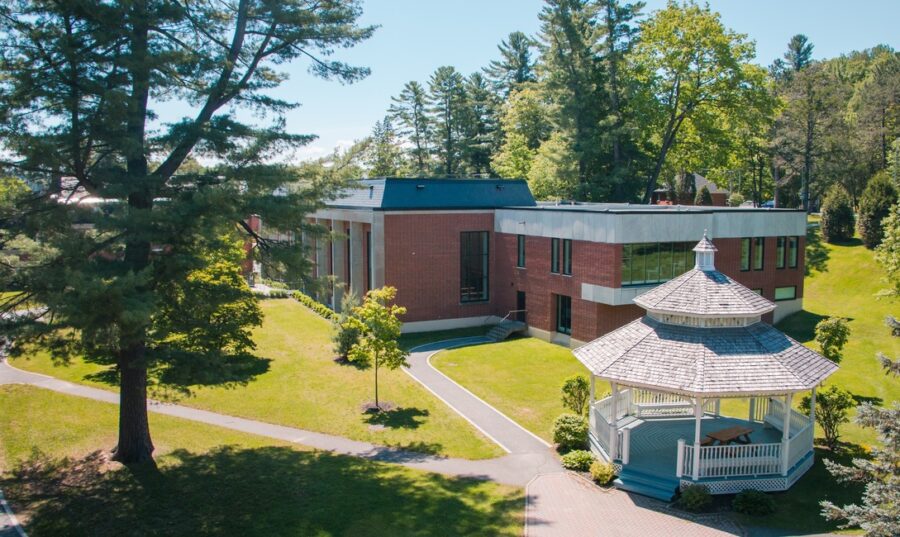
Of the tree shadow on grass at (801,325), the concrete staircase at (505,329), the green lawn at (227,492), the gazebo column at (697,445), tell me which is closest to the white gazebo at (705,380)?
the gazebo column at (697,445)

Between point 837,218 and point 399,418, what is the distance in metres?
38.2

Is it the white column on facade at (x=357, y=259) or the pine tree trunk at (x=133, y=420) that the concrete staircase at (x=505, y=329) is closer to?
the white column on facade at (x=357, y=259)

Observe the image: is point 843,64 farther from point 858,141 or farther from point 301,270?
point 301,270

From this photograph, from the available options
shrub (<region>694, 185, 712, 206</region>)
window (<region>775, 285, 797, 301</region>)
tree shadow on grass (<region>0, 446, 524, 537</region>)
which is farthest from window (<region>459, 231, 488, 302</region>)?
shrub (<region>694, 185, 712, 206</region>)

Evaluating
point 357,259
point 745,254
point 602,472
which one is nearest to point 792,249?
point 745,254

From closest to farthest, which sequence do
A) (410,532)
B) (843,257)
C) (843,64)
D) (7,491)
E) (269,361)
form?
(410,532)
(7,491)
(269,361)
(843,257)
(843,64)

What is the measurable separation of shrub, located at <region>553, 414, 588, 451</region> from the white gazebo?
351 millimetres

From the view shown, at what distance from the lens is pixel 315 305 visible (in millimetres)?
45125

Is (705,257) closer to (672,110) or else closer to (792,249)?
(792,249)

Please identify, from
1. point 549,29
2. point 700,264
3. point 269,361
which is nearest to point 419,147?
point 549,29

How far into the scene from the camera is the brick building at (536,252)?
31.5m

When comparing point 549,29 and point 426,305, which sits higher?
point 549,29

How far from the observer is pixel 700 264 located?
20344 millimetres

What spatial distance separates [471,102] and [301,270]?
6253 centimetres
